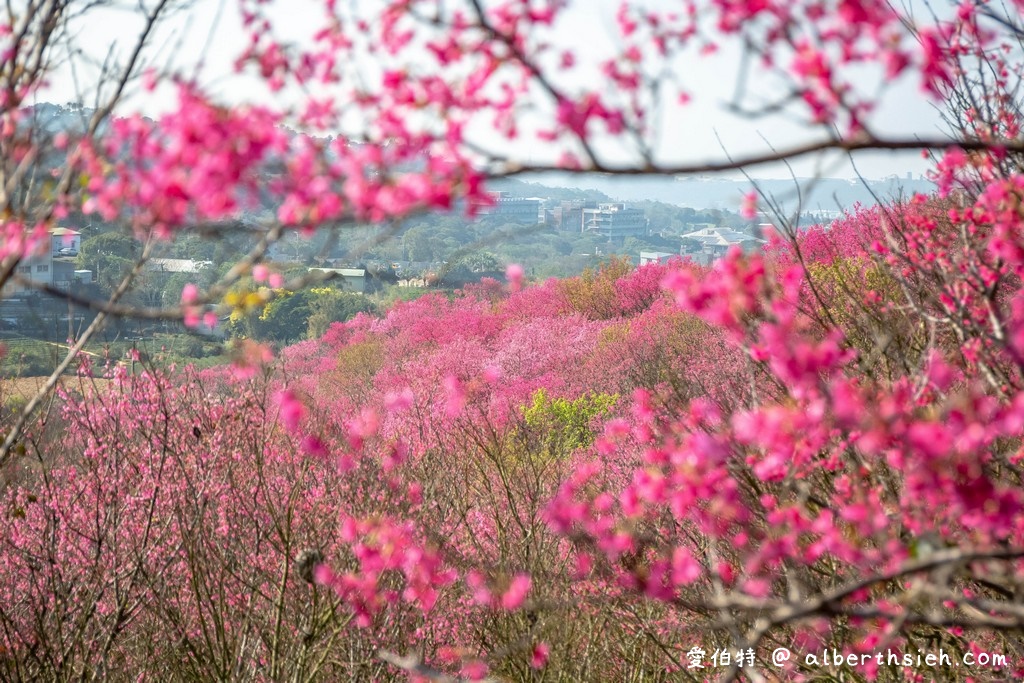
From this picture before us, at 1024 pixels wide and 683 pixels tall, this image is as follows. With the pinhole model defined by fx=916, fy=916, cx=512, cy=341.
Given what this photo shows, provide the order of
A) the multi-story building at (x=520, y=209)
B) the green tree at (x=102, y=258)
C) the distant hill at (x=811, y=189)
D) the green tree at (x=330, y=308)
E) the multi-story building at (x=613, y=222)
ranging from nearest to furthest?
1. the distant hill at (x=811, y=189)
2. the green tree at (x=102, y=258)
3. the green tree at (x=330, y=308)
4. the multi-story building at (x=520, y=209)
5. the multi-story building at (x=613, y=222)

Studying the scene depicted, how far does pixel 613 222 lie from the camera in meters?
56.3

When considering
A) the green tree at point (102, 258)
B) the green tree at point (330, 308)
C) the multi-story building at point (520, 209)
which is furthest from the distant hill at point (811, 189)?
the green tree at point (102, 258)

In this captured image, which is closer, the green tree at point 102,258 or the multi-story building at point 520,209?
the green tree at point 102,258

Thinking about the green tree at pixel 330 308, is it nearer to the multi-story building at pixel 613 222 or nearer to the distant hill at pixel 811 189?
the distant hill at pixel 811 189

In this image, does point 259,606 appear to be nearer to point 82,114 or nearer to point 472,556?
point 472,556

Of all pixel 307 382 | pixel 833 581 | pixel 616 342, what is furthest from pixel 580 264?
pixel 833 581

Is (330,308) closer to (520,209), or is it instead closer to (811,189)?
(520,209)

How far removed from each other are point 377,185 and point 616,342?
1723 cm

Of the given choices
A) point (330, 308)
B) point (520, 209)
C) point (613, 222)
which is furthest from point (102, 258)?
point (520, 209)

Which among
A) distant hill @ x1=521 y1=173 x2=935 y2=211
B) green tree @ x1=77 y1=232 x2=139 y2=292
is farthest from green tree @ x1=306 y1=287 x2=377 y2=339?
distant hill @ x1=521 y1=173 x2=935 y2=211

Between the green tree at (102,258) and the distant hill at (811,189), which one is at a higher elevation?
the distant hill at (811,189)

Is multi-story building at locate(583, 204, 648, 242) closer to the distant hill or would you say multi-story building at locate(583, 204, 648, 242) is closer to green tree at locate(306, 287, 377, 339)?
the distant hill

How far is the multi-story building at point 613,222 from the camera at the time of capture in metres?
55.7

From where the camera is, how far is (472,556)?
6.74 m
